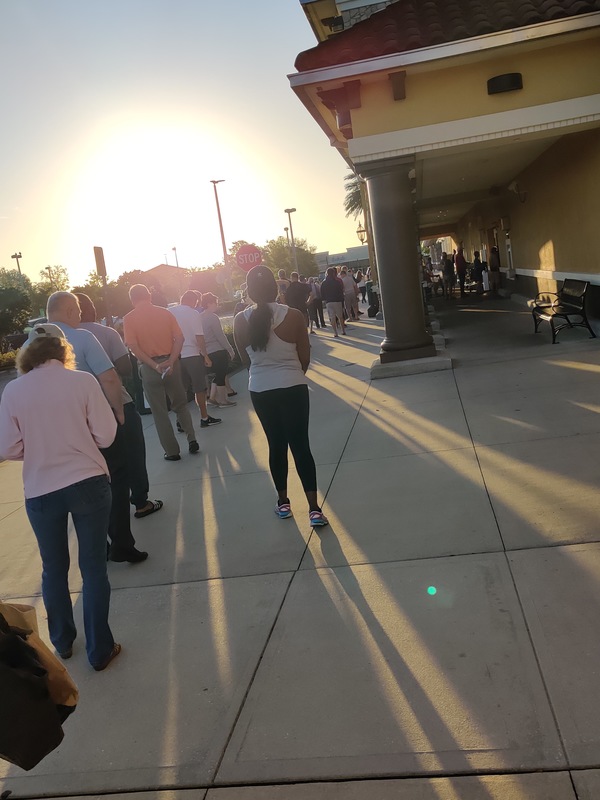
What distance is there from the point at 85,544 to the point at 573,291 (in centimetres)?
927

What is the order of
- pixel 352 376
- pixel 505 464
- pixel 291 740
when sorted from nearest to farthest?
pixel 291 740 → pixel 505 464 → pixel 352 376

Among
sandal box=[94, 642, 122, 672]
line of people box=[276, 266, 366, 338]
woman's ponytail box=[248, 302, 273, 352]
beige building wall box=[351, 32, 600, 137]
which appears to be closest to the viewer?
sandal box=[94, 642, 122, 672]

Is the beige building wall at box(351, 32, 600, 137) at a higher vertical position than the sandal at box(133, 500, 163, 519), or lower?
higher

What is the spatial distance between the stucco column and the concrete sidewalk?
3.61 metres

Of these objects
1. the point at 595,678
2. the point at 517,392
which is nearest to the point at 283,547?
the point at 595,678

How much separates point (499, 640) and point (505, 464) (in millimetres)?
2499

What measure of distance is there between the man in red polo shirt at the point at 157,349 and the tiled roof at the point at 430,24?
3981 millimetres

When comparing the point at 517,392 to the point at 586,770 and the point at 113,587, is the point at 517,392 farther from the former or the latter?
the point at 586,770

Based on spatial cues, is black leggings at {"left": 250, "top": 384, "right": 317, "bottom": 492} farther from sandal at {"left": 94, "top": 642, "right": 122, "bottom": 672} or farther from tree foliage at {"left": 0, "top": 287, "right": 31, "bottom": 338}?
tree foliage at {"left": 0, "top": 287, "right": 31, "bottom": 338}

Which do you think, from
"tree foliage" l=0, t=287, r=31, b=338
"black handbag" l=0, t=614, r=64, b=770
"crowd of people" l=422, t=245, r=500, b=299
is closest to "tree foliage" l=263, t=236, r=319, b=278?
"tree foliage" l=0, t=287, r=31, b=338

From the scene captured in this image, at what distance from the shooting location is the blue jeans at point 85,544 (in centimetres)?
329

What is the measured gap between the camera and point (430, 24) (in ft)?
27.5

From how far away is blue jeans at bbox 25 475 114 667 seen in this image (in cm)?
329

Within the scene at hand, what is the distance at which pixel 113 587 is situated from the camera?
4.29 metres
